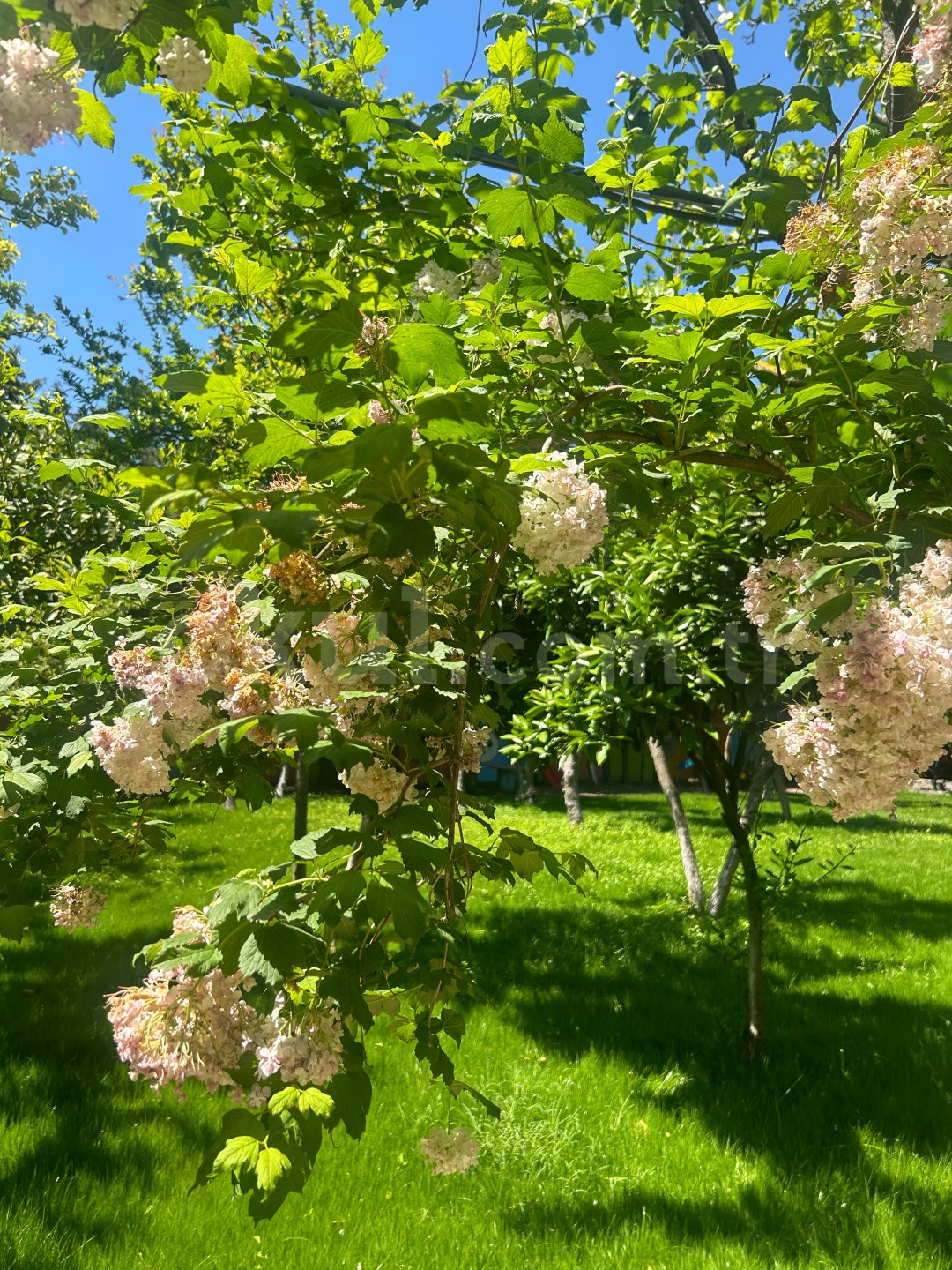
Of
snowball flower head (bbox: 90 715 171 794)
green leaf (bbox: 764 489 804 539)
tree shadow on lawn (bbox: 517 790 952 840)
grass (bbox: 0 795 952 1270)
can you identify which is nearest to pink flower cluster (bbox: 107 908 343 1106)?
grass (bbox: 0 795 952 1270)

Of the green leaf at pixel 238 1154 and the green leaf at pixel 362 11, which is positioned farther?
the green leaf at pixel 362 11

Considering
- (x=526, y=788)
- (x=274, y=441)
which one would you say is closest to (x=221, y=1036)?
(x=274, y=441)

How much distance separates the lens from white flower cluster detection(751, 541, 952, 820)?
1714 mm

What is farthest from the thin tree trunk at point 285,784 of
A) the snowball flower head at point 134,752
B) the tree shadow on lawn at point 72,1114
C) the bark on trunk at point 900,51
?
the snowball flower head at point 134,752

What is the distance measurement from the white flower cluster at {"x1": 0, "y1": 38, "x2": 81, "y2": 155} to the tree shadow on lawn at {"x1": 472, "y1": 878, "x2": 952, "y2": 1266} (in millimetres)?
3480

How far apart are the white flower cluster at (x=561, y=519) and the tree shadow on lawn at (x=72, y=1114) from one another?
2.66 m

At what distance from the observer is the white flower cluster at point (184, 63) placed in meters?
1.97

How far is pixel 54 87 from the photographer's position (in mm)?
1787

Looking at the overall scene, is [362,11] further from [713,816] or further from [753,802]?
[713,816]

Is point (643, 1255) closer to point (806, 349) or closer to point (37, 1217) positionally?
point (37, 1217)

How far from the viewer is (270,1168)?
1189 millimetres

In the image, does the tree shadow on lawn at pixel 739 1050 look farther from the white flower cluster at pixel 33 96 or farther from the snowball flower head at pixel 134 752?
the white flower cluster at pixel 33 96

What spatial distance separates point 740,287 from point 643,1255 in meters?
3.13

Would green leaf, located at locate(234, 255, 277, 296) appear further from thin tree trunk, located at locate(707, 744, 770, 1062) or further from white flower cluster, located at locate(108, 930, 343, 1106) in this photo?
thin tree trunk, located at locate(707, 744, 770, 1062)
